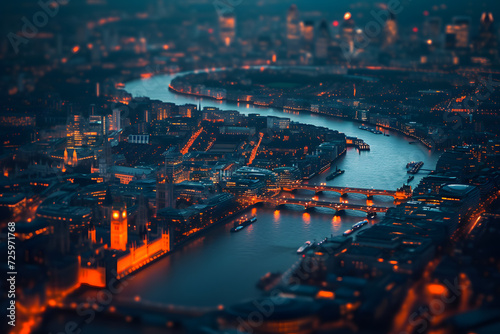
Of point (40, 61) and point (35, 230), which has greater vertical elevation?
point (40, 61)

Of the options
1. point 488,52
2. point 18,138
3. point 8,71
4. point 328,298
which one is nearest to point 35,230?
point 328,298

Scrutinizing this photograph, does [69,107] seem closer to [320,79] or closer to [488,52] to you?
[320,79]

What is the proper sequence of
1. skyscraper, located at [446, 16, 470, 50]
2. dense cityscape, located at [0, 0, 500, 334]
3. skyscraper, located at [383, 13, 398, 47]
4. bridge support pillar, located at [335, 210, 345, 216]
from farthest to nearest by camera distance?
skyscraper, located at [383, 13, 398, 47], skyscraper, located at [446, 16, 470, 50], bridge support pillar, located at [335, 210, 345, 216], dense cityscape, located at [0, 0, 500, 334]

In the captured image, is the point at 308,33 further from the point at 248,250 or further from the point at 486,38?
the point at 248,250

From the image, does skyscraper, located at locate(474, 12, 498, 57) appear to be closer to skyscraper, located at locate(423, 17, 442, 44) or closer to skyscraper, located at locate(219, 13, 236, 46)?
skyscraper, located at locate(423, 17, 442, 44)

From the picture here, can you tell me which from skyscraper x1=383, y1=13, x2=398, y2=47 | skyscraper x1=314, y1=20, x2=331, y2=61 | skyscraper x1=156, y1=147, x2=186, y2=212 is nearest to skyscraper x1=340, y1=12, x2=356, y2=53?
skyscraper x1=314, y1=20, x2=331, y2=61
